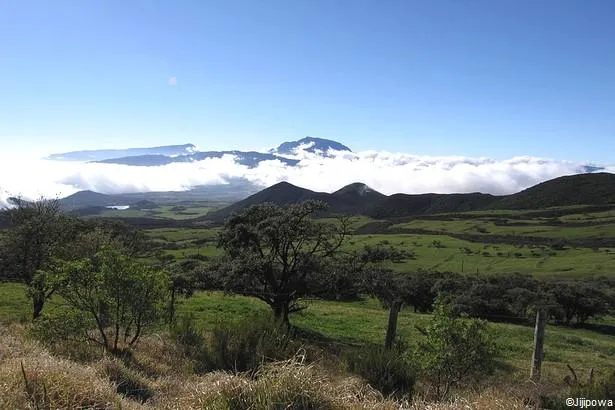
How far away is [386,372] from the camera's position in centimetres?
1055

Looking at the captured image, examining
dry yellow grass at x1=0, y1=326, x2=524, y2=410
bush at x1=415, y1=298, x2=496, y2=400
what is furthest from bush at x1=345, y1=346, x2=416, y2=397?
dry yellow grass at x1=0, y1=326, x2=524, y2=410

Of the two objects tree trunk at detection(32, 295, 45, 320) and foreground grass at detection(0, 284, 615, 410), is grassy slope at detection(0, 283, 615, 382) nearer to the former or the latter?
foreground grass at detection(0, 284, 615, 410)

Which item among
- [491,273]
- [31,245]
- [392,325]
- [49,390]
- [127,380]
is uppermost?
[49,390]

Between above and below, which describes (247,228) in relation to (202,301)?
above

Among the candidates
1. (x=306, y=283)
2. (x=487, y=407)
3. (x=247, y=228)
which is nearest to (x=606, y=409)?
(x=487, y=407)

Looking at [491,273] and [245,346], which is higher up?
[245,346]

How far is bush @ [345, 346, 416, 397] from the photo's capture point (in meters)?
10.4

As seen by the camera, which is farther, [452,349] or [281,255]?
[281,255]

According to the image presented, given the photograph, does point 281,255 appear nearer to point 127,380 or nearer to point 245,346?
point 245,346

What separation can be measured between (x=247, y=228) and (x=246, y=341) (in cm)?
1337

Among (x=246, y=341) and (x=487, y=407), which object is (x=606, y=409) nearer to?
(x=487, y=407)

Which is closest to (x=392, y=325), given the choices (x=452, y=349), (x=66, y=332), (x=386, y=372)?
(x=452, y=349)

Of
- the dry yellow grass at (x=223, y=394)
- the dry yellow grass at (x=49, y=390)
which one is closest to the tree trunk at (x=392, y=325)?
the dry yellow grass at (x=223, y=394)

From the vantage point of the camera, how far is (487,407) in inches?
223
